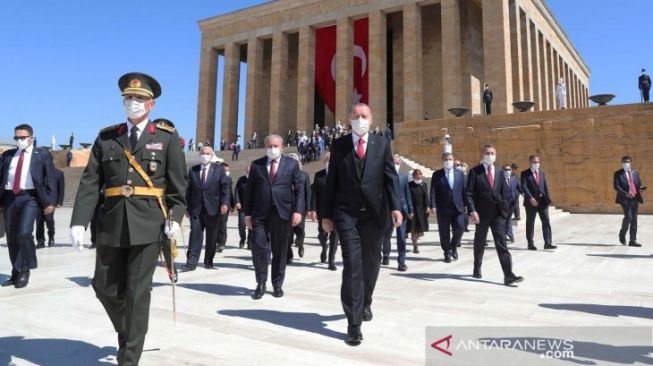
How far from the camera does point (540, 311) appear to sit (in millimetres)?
4035

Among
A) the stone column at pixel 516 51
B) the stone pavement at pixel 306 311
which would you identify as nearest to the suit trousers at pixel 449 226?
the stone pavement at pixel 306 311

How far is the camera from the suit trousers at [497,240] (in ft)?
17.4

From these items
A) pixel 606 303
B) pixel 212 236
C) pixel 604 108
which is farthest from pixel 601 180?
pixel 212 236

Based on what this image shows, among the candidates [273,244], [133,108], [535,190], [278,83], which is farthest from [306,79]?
[133,108]

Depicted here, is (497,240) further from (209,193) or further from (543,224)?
(209,193)

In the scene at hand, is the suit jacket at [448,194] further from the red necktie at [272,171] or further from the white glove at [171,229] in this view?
the white glove at [171,229]

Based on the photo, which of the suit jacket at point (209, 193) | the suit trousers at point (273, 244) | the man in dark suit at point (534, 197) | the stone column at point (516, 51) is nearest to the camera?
the suit trousers at point (273, 244)

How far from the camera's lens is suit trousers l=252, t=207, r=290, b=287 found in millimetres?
4863

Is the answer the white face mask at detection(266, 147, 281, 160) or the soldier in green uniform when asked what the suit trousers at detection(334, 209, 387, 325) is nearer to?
the soldier in green uniform

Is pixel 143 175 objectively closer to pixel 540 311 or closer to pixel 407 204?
pixel 540 311

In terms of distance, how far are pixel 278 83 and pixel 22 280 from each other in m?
28.6

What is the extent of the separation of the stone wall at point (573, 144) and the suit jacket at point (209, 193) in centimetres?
1576

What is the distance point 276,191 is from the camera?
512 centimetres

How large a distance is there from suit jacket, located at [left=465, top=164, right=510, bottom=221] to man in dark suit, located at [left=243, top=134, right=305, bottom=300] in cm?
234
